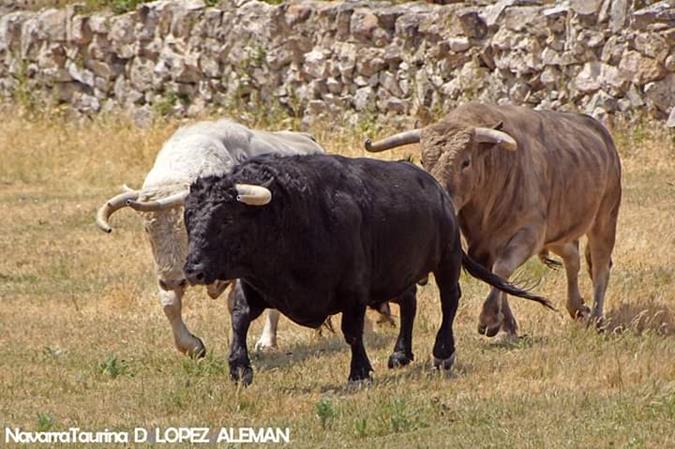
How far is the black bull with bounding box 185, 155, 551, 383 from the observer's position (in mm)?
9375

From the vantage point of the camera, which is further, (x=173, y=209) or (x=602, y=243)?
(x=602, y=243)

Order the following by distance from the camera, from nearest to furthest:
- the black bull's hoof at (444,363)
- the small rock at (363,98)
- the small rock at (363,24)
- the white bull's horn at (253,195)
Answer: the white bull's horn at (253,195) → the black bull's hoof at (444,363) → the small rock at (363,24) → the small rock at (363,98)

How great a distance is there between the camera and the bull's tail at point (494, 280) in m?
10.8

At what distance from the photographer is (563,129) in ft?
42.4

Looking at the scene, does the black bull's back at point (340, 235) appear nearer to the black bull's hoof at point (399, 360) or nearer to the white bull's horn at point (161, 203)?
the black bull's hoof at point (399, 360)

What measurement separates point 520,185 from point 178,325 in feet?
8.59

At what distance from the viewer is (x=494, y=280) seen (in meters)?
10.9

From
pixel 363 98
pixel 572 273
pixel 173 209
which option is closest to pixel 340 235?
pixel 173 209

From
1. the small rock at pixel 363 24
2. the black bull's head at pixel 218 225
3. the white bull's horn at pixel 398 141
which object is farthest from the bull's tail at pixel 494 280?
the small rock at pixel 363 24

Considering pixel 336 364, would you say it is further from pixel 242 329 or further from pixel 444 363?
pixel 242 329

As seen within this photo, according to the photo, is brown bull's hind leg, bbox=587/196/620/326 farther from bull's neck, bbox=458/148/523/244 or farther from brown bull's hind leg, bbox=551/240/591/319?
bull's neck, bbox=458/148/523/244

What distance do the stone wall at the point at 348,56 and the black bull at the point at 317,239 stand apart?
9.96 m

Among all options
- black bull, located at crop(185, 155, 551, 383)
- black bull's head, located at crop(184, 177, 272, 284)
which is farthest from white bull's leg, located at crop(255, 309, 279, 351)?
black bull's head, located at crop(184, 177, 272, 284)

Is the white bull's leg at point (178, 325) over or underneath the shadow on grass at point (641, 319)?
over
